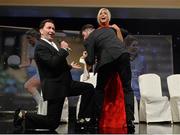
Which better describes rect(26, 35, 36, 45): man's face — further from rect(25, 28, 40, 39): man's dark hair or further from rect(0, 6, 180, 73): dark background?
rect(0, 6, 180, 73): dark background

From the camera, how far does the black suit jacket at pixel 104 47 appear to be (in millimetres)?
3512

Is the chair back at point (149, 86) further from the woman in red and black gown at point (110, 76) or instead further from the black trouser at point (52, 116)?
the black trouser at point (52, 116)

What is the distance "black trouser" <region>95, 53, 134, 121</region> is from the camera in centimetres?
358

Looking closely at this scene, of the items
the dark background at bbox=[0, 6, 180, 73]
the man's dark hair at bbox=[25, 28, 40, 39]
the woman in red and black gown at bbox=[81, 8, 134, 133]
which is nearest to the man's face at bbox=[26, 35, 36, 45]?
the man's dark hair at bbox=[25, 28, 40, 39]

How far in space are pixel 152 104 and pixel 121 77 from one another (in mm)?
1430

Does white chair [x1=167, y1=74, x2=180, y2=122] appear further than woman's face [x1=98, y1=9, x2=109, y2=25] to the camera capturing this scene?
Yes

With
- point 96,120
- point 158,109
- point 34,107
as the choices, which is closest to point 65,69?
point 96,120

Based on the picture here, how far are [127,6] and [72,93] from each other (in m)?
3.28

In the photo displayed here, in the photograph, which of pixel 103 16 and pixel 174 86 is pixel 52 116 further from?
pixel 174 86

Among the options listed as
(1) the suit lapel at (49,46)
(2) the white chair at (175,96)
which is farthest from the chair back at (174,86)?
(1) the suit lapel at (49,46)

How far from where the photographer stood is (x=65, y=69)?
3402 mm

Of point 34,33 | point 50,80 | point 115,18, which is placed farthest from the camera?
point 115,18

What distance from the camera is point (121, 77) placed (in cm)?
363

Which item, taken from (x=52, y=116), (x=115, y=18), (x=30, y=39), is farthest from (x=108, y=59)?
(x=115, y=18)
